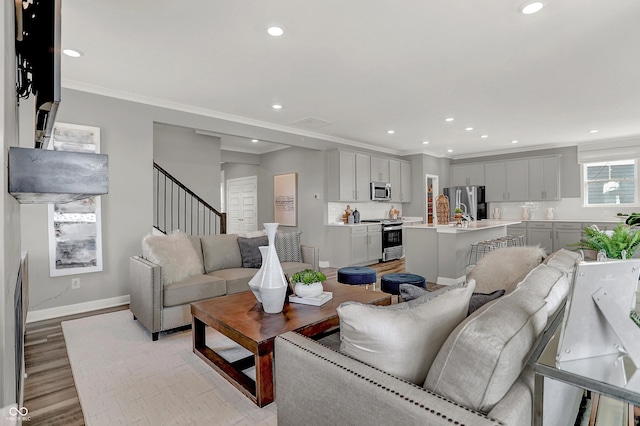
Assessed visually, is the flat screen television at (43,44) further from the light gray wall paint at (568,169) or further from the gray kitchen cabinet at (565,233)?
the light gray wall paint at (568,169)

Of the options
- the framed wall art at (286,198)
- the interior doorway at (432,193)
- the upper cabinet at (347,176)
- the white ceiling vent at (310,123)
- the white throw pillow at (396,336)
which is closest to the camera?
the white throw pillow at (396,336)

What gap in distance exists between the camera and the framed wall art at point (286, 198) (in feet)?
23.6

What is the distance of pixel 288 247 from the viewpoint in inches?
166

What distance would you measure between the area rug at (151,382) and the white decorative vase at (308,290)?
725 millimetres

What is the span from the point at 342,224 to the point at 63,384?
4879mm

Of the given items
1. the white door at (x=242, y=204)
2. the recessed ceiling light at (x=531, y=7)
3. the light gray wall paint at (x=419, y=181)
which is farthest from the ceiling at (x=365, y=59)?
the white door at (x=242, y=204)

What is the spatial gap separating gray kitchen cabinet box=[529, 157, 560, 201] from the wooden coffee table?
6.66 meters

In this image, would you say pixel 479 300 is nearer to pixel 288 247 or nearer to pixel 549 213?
pixel 288 247

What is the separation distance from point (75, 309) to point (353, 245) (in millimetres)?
4288

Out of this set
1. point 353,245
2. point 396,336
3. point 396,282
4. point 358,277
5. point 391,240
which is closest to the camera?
point 396,336

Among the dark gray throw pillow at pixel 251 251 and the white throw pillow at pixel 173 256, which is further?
the dark gray throw pillow at pixel 251 251

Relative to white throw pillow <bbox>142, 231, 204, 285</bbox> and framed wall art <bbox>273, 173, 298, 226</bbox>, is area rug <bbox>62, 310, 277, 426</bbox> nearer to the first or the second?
white throw pillow <bbox>142, 231, 204, 285</bbox>

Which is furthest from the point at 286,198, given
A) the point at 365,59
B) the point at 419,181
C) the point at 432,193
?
the point at 365,59

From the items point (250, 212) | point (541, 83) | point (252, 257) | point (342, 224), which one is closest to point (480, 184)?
point (342, 224)
